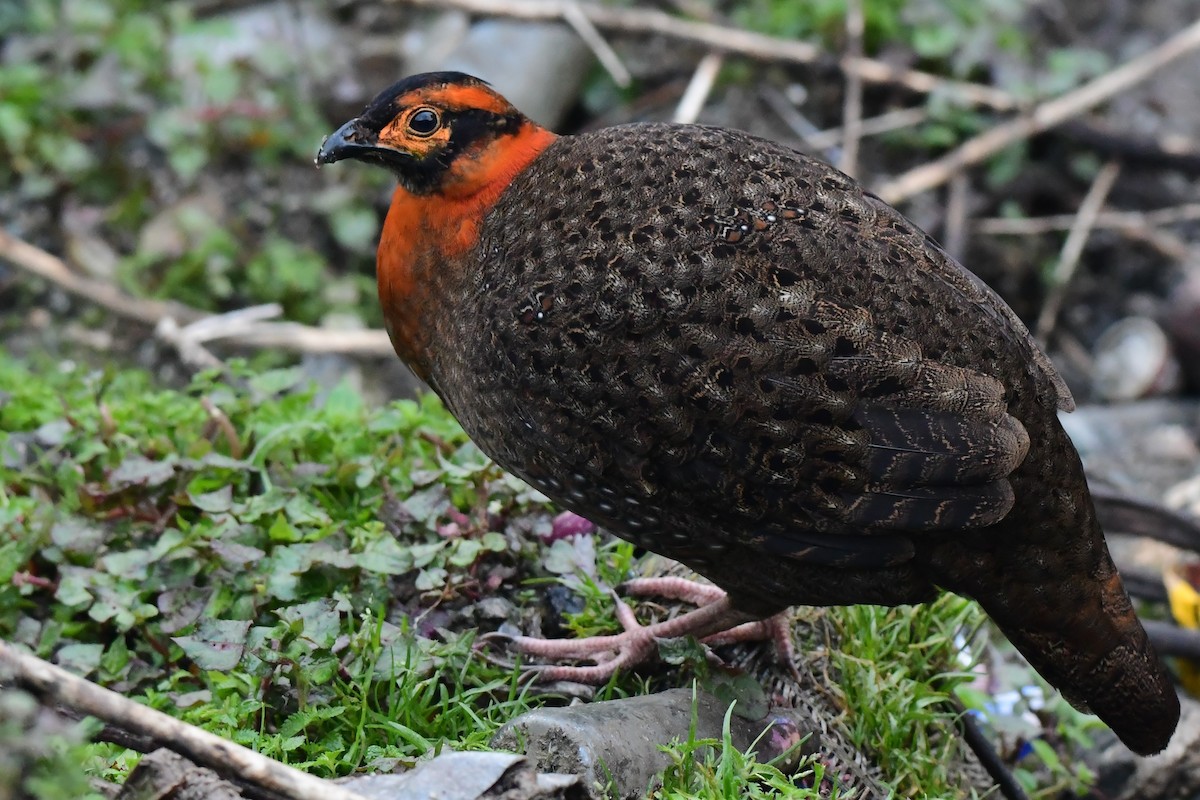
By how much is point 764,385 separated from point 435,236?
1.06 m

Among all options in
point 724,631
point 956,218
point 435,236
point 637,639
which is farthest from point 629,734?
point 956,218

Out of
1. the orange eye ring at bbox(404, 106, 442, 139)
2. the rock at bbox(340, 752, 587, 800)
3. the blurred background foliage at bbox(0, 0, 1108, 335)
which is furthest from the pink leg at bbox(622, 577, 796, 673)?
the blurred background foliage at bbox(0, 0, 1108, 335)

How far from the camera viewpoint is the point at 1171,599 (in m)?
5.15

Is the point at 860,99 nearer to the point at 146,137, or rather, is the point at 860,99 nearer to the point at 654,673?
the point at 146,137

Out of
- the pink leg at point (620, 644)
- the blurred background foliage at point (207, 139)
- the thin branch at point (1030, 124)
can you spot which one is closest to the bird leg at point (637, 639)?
the pink leg at point (620, 644)

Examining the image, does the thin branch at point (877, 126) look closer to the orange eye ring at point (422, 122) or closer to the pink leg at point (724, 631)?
the pink leg at point (724, 631)

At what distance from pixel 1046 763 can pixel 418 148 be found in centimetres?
270

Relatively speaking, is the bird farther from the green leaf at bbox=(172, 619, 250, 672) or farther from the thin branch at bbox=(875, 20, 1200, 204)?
the thin branch at bbox=(875, 20, 1200, 204)

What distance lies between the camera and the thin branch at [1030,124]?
752 centimetres

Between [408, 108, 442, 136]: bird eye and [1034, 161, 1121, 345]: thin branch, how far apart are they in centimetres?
494

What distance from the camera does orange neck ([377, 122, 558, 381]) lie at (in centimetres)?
354

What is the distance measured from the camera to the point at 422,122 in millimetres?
3570

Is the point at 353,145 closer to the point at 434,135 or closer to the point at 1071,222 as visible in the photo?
the point at 434,135

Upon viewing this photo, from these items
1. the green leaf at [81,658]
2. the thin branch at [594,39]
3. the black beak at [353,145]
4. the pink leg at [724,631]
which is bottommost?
the pink leg at [724,631]
